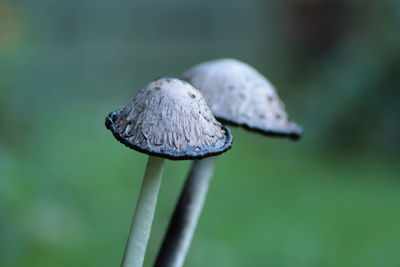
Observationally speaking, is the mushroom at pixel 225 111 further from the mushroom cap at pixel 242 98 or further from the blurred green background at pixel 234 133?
the blurred green background at pixel 234 133

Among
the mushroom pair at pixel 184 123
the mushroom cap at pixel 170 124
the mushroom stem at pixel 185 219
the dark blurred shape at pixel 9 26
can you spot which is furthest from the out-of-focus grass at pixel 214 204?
the mushroom cap at pixel 170 124

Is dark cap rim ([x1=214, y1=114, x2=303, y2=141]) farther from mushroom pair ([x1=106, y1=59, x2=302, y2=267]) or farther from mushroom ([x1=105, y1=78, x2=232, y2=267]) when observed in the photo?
mushroom ([x1=105, y1=78, x2=232, y2=267])

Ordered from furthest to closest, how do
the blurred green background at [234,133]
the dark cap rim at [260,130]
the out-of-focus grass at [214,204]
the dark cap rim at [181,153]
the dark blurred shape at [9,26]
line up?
1. the dark blurred shape at [9,26]
2. the blurred green background at [234,133]
3. the out-of-focus grass at [214,204]
4. the dark cap rim at [260,130]
5. the dark cap rim at [181,153]

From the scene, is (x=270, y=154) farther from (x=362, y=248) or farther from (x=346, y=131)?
(x=362, y=248)

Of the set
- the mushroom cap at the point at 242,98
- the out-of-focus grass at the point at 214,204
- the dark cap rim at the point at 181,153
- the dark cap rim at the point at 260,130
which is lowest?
the out-of-focus grass at the point at 214,204

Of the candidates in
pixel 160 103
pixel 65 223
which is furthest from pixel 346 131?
pixel 160 103

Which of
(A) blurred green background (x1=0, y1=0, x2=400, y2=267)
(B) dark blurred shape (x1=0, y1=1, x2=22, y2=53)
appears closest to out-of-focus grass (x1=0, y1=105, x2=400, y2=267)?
(A) blurred green background (x1=0, y1=0, x2=400, y2=267)
